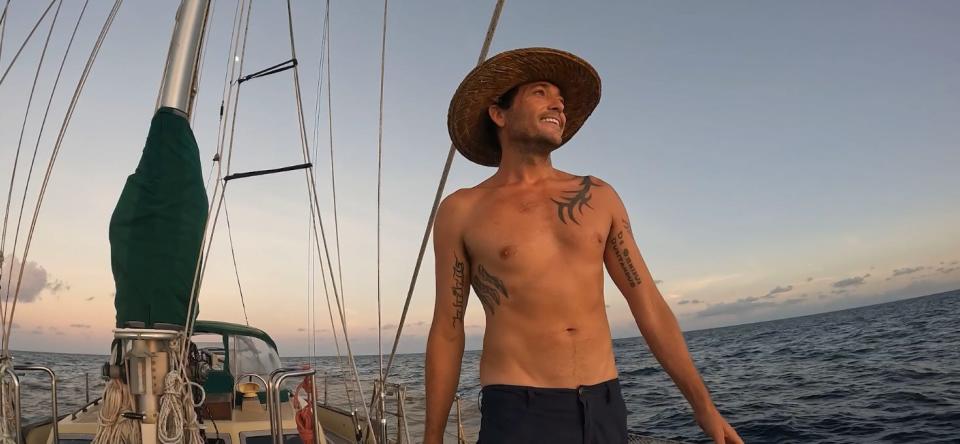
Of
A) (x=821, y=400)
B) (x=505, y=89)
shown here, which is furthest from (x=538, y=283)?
(x=821, y=400)

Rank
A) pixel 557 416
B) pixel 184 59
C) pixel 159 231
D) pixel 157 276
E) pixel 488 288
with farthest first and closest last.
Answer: pixel 184 59, pixel 159 231, pixel 157 276, pixel 488 288, pixel 557 416

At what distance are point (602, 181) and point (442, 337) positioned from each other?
0.94m

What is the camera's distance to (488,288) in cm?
214

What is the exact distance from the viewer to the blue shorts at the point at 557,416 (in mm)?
1834

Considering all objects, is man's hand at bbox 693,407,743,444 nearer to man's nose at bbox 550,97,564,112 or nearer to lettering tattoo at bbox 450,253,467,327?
lettering tattoo at bbox 450,253,467,327

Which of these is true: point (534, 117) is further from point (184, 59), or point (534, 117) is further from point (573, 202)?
point (184, 59)

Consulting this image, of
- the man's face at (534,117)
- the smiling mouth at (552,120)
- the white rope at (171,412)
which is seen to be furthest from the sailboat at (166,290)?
the smiling mouth at (552,120)

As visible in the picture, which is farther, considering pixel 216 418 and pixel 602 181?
pixel 216 418

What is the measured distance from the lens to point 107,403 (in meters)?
3.69

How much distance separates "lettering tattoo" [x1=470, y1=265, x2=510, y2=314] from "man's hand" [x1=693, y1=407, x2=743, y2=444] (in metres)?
0.83

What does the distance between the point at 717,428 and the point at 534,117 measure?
136 centimetres

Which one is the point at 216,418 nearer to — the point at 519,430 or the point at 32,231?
the point at 32,231

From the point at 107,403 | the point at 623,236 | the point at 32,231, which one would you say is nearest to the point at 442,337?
the point at 623,236

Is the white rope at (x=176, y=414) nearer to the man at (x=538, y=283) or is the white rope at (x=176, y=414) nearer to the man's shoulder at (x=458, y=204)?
the man at (x=538, y=283)
